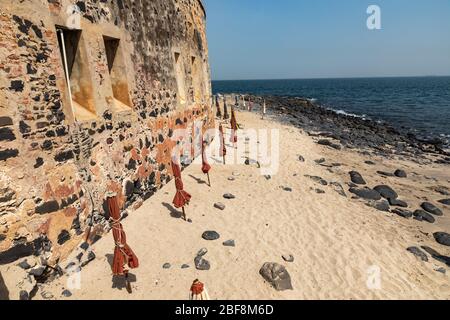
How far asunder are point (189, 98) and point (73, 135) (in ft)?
26.0

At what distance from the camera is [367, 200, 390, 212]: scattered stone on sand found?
1114 centimetres

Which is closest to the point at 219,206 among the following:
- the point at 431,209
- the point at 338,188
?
the point at 338,188

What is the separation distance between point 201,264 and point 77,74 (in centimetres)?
526

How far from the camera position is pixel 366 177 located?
14.7 m

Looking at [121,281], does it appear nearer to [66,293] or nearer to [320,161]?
[66,293]

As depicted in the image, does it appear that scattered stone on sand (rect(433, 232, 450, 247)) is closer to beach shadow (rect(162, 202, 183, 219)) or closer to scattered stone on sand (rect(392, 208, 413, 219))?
scattered stone on sand (rect(392, 208, 413, 219))

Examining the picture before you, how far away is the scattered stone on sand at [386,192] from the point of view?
40.8 feet

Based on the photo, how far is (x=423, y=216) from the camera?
35.9 feet

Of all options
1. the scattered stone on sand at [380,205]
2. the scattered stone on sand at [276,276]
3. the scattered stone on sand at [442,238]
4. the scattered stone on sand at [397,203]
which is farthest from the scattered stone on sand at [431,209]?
the scattered stone on sand at [276,276]

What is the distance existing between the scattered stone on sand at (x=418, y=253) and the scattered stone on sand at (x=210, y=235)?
5276 millimetres

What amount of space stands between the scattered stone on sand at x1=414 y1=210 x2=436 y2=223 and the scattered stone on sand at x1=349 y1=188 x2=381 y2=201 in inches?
55.1

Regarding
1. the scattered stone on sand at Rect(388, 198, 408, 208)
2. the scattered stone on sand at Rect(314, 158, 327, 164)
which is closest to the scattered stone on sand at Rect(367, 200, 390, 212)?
the scattered stone on sand at Rect(388, 198, 408, 208)
